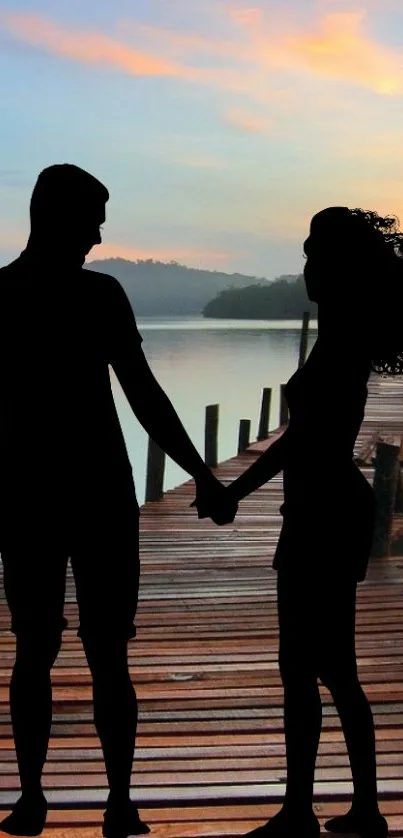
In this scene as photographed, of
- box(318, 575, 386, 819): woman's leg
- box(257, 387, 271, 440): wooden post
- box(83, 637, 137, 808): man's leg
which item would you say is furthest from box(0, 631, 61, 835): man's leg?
box(257, 387, 271, 440): wooden post

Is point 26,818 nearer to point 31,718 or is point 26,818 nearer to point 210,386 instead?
point 31,718

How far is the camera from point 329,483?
257 cm

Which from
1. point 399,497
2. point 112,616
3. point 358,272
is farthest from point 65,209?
point 399,497

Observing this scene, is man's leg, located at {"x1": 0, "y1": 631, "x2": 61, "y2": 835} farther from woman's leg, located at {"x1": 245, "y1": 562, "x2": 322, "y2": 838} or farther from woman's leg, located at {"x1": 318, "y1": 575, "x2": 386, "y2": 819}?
woman's leg, located at {"x1": 318, "y1": 575, "x2": 386, "y2": 819}

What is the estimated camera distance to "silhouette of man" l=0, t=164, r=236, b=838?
2.61 meters

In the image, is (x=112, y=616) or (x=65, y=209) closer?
(x=65, y=209)

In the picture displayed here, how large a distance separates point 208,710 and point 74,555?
1.74m

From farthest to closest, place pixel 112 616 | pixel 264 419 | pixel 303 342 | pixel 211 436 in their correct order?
1. pixel 303 342
2. pixel 264 419
3. pixel 211 436
4. pixel 112 616

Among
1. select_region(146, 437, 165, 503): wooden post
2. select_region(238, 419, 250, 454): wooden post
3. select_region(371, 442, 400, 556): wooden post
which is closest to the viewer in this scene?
select_region(371, 442, 400, 556): wooden post

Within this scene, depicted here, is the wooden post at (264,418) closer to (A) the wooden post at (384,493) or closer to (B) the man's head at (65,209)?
(A) the wooden post at (384,493)

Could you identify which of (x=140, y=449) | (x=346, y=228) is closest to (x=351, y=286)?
(x=346, y=228)

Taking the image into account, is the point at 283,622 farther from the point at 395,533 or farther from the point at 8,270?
the point at 395,533

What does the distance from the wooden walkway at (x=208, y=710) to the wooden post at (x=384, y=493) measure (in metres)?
0.18

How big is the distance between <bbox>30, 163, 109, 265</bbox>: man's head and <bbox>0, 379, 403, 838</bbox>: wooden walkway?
35.3 inches
